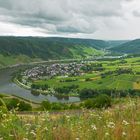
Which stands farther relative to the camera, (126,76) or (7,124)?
(126,76)

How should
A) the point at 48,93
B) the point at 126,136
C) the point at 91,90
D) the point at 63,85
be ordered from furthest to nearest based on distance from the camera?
the point at 63,85 → the point at 48,93 → the point at 91,90 → the point at 126,136

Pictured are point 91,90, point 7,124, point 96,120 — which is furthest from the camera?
point 91,90

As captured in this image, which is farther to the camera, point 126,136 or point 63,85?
point 63,85

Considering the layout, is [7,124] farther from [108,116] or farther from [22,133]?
[108,116]

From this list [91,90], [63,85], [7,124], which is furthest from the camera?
[63,85]

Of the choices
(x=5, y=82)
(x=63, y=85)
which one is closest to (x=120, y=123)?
(x=63, y=85)

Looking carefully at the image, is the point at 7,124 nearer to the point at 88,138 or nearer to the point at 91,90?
the point at 88,138

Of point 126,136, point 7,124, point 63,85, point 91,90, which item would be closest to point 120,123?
point 126,136

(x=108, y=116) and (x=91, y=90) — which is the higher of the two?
(x=108, y=116)

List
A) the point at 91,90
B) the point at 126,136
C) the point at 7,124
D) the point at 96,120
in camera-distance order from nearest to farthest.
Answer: the point at 126,136 < the point at 7,124 < the point at 96,120 < the point at 91,90
